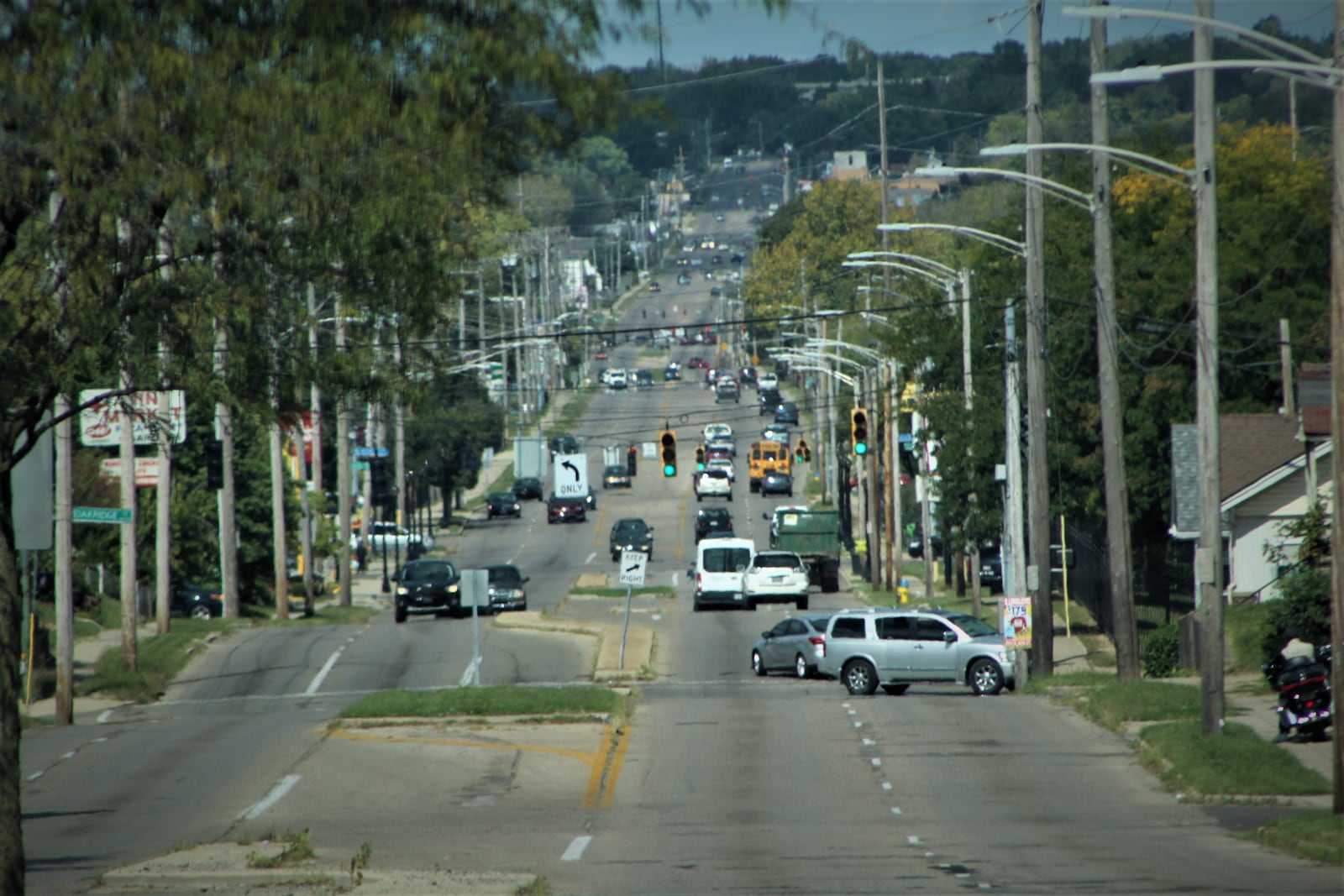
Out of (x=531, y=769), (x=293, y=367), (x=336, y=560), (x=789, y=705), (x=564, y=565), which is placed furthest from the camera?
(x=336, y=560)

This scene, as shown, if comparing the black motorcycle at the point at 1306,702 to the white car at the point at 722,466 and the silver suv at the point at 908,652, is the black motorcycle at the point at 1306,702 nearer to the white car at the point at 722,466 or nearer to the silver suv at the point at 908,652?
the silver suv at the point at 908,652

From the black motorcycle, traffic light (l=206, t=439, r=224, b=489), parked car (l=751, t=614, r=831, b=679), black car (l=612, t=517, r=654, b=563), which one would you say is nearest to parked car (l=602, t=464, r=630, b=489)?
black car (l=612, t=517, r=654, b=563)

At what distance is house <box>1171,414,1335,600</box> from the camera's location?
42.9 meters

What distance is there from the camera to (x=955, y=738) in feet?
88.0

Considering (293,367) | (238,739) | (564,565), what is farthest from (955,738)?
(564,565)

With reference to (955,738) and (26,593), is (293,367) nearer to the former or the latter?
(955,738)

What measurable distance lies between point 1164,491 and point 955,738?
29857mm

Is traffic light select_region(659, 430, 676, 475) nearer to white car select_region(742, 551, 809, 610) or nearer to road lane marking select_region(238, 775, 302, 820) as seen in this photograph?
white car select_region(742, 551, 809, 610)

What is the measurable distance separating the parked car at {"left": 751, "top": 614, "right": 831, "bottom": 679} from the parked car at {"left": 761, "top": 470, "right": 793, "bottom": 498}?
205 ft

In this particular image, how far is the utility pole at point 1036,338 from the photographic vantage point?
32344 mm

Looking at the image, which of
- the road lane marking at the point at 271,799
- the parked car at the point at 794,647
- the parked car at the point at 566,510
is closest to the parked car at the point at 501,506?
the parked car at the point at 566,510

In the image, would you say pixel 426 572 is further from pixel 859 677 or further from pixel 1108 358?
pixel 1108 358

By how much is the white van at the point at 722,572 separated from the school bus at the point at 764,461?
47.7 metres

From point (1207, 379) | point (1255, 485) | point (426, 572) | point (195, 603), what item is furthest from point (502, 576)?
point (1207, 379)
